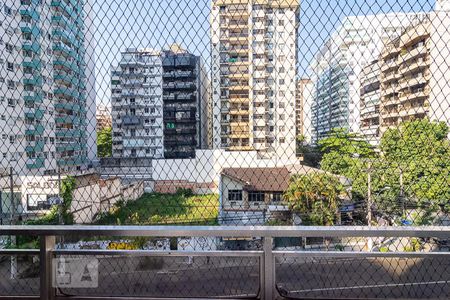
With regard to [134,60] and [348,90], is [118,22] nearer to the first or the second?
[134,60]

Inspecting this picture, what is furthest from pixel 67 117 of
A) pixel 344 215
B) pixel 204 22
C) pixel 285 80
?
pixel 344 215

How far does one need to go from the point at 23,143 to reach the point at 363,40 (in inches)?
87.4

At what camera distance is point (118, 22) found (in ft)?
5.46

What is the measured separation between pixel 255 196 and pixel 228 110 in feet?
7.36

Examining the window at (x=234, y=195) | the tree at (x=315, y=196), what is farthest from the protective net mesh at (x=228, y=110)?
the window at (x=234, y=195)

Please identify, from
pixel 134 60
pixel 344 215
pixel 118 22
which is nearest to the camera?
pixel 118 22

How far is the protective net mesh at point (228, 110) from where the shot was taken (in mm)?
1413

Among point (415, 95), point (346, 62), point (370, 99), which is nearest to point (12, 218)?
point (346, 62)

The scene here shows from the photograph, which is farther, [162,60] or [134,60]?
[162,60]

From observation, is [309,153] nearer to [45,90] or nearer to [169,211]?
[169,211]

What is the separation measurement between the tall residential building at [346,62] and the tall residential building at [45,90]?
141 cm

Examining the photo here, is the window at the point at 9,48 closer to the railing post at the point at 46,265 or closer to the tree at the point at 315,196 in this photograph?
the railing post at the point at 46,265

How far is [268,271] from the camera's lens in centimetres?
126

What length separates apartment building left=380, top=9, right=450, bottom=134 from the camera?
5.51 feet
